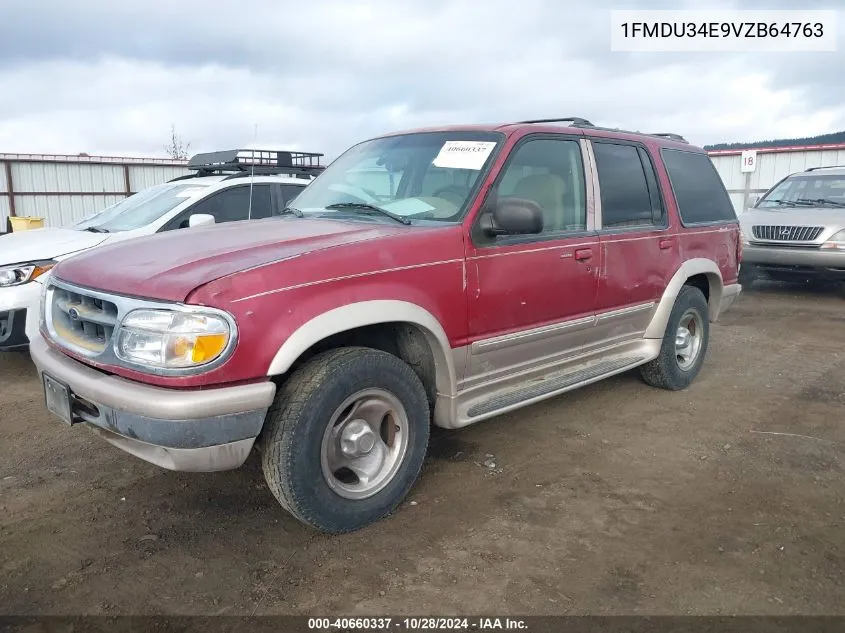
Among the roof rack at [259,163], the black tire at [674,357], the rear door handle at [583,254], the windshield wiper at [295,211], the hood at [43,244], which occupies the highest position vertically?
the roof rack at [259,163]

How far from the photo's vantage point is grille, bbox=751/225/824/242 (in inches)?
352

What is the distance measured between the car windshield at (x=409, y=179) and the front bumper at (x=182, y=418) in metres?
1.36

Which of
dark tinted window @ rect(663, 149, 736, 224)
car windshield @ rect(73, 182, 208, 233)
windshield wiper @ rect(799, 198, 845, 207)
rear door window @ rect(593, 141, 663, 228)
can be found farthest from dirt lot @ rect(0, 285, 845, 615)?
windshield wiper @ rect(799, 198, 845, 207)

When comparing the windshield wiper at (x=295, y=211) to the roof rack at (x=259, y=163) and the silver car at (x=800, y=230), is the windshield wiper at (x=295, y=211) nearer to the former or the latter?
the roof rack at (x=259, y=163)

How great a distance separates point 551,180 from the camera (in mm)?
3977

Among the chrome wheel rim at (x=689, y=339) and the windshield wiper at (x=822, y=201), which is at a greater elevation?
the windshield wiper at (x=822, y=201)

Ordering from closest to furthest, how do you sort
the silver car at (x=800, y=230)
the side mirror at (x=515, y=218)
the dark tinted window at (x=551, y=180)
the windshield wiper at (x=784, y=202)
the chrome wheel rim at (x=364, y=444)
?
1. the chrome wheel rim at (x=364, y=444)
2. the side mirror at (x=515, y=218)
3. the dark tinted window at (x=551, y=180)
4. the silver car at (x=800, y=230)
5. the windshield wiper at (x=784, y=202)

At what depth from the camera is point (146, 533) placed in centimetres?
304

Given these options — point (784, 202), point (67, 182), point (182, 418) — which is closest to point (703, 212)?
point (182, 418)

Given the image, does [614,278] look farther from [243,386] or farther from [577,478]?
[243,386]

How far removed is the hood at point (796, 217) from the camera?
8.95m

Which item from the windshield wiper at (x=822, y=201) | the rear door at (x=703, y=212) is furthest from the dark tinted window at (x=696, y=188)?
the windshield wiper at (x=822, y=201)

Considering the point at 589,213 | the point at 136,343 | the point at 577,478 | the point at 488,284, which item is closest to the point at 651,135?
the point at 589,213

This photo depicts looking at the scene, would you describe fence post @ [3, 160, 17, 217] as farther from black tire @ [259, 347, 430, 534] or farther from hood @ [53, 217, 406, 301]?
black tire @ [259, 347, 430, 534]
